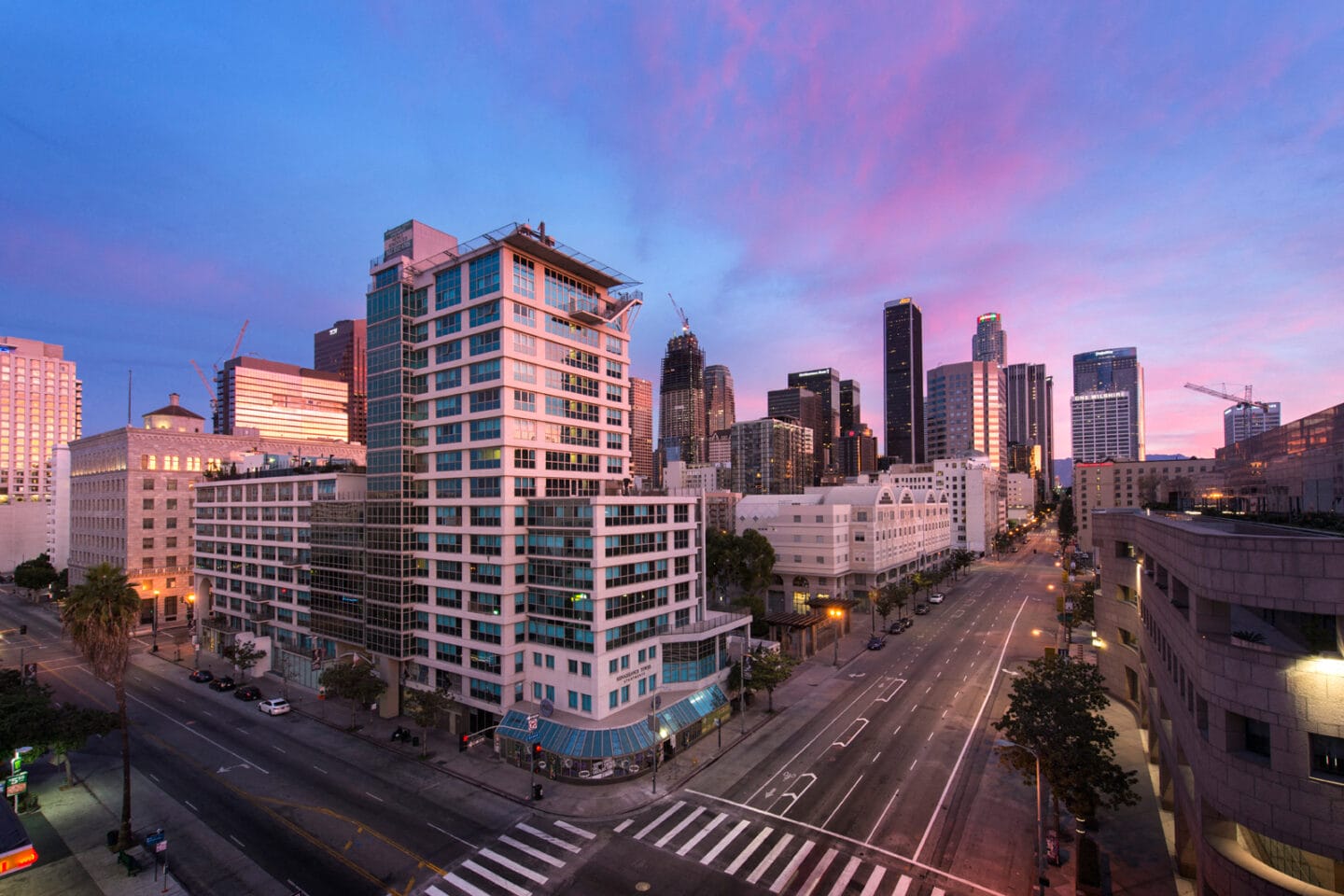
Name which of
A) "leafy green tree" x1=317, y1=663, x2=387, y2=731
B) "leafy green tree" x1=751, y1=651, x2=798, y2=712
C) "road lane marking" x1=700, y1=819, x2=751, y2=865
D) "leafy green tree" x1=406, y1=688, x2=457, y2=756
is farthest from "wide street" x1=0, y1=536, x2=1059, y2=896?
"leafy green tree" x1=317, y1=663, x2=387, y2=731

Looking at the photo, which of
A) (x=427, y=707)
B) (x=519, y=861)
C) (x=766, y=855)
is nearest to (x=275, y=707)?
(x=427, y=707)

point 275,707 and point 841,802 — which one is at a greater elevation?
point 841,802

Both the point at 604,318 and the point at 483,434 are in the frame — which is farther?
the point at 604,318

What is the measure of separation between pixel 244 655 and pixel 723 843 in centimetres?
6028

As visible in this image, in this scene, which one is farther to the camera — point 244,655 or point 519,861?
point 244,655

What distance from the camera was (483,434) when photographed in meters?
52.7

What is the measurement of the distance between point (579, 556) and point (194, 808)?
99.6ft

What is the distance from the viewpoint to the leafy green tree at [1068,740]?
105 ft

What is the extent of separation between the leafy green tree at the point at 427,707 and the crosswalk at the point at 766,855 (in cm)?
1909

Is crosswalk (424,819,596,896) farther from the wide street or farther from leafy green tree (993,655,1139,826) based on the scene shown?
leafy green tree (993,655,1139,826)

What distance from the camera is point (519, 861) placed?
108ft

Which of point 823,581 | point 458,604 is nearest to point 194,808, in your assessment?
point 458,604

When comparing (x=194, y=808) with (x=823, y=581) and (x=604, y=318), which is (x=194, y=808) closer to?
(x=604, y=318)

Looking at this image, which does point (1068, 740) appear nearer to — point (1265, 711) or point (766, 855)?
point (1265, 711)
